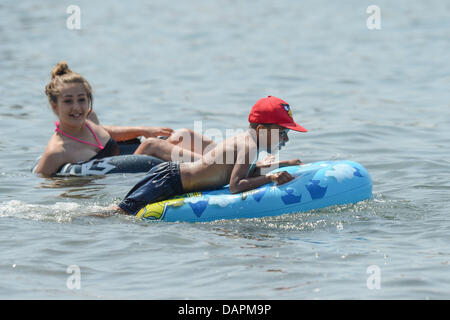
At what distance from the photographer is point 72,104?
9.46 meters

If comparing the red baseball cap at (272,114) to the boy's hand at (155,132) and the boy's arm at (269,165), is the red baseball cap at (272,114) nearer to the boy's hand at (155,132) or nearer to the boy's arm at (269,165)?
the boy's arm at (269,165)

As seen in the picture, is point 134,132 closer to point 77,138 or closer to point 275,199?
point 77,138

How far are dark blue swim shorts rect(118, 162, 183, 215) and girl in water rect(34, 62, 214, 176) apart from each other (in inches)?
67.0

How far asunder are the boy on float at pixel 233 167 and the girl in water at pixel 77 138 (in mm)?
1731

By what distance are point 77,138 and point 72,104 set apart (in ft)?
1.59

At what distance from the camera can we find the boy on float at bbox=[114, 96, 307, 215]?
7086 mm

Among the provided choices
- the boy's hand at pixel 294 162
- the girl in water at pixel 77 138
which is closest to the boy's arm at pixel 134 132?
the girl in water at pixel 77 138

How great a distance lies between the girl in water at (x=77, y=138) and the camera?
947cm

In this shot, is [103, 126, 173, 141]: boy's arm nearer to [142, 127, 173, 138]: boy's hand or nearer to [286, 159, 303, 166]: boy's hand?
[142, 127, 173, 138]: boy's hand

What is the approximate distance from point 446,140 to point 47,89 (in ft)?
19.9

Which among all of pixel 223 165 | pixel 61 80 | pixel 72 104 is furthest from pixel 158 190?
pixel 61 80

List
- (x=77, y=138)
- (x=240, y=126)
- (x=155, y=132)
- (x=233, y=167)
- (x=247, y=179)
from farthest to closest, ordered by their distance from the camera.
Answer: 1. (x=240, y=126)
2. (x=155, y=132)
3. (x=77, y=138)
4. (x=233, y=167)
5. (x=247, y=179)

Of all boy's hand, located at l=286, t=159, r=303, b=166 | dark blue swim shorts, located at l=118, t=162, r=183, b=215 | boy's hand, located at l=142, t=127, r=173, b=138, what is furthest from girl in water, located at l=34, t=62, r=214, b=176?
boy's hand, located at l=286, t=159, r=303, b=166

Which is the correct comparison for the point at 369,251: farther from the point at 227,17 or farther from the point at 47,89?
the point at 227,17
